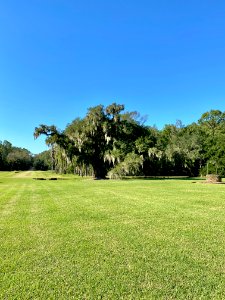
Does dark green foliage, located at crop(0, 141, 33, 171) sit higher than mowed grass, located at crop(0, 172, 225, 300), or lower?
higher

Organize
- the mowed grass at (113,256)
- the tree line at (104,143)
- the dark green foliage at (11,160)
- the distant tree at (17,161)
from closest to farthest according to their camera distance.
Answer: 1. the mowed grass at (113,256)
2. the tree line at (104,143)
3. the dark green foliage at (11,160)
4. the distant tree at (17,161)

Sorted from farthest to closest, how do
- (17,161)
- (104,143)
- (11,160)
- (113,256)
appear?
(17,161) < (11,160) < (104,143) < (113,256)

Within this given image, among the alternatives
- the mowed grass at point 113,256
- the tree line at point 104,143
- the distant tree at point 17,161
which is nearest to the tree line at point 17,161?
the distant tree at point 17,161

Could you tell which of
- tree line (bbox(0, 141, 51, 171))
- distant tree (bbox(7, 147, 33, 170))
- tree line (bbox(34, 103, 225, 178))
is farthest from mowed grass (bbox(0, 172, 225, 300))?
distant tree (bbox(7, 147, 33, 170))

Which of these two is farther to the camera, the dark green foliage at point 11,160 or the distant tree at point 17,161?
the distant tree at point 17,161

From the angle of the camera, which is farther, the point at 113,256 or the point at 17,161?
the point at 17,161

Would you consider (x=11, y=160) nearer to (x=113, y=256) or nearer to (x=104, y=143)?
(x=104, y=143)

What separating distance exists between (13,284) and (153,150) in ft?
83.9

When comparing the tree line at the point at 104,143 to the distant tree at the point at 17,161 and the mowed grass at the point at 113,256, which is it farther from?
the distant tree at the point at 17,161

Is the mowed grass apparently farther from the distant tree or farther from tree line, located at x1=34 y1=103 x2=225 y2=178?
the distant tree

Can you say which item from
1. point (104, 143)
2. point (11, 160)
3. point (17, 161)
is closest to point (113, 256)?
point (104, 143)

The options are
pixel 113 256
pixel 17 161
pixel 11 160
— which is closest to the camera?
pixel 113 256

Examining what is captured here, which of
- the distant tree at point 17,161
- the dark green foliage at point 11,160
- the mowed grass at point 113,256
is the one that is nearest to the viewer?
the mowed grass at point 113,256

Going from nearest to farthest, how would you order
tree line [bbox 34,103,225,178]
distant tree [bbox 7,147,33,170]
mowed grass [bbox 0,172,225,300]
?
mowed grass [bbox 0,172,225,300] < tree line [bbox 34,103,225,178] < distant tree [bbox 7,147,33,170]
